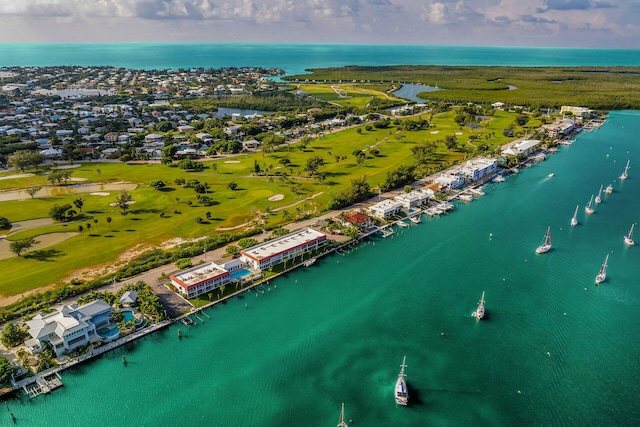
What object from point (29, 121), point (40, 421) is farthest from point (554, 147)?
point (29, 121)

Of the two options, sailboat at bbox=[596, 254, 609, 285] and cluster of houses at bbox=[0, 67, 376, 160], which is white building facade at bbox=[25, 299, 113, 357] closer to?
sailboat at bbox=[596, 254, 609, 285]

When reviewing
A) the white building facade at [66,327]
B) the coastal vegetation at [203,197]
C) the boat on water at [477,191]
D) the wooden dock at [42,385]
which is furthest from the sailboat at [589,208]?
the wooden dock at [42,385]

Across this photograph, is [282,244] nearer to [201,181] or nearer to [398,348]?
[398,348]

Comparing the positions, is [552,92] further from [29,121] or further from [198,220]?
[29,121]

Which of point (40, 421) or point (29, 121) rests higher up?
point (29, 121)

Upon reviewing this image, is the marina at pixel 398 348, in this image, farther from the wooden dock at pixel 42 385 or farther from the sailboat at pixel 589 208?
the sailboat at pixel 589 208
